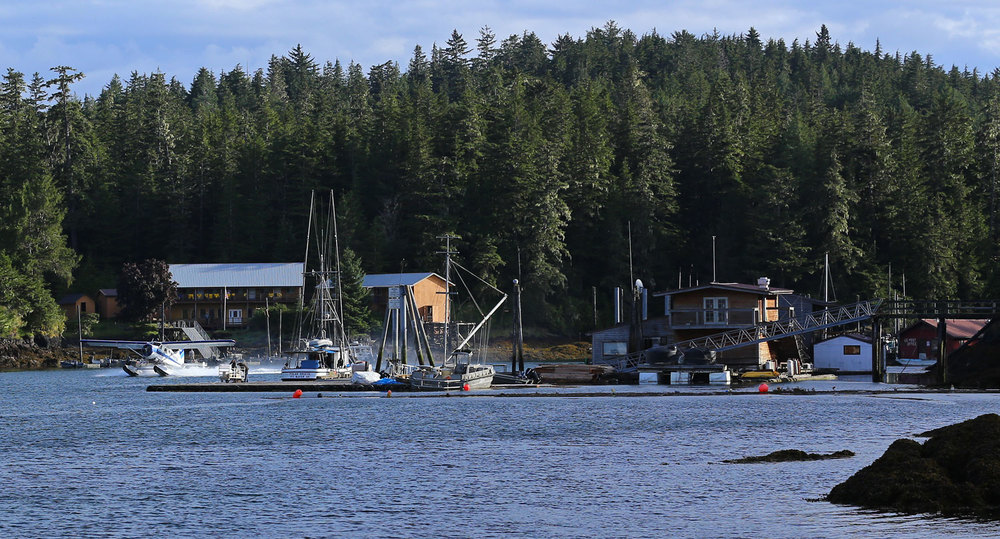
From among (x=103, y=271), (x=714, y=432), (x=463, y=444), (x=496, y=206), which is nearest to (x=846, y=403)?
(x=714, y=432)

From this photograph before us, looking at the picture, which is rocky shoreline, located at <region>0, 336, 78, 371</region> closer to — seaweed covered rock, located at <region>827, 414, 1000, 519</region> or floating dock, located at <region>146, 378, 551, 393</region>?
floating dock, located at <region>146, 378, 551, 393</region>

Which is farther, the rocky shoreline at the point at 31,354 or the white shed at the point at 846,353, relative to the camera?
the rocky shoreline at the point at 31,354

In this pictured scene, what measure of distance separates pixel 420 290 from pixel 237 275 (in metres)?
24.1

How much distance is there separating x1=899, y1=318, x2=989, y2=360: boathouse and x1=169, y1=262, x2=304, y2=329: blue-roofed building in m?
67.2

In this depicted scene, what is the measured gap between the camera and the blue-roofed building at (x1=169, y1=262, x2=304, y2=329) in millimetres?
135500

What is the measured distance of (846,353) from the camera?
305 ft

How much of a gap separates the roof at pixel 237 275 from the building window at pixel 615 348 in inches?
2208

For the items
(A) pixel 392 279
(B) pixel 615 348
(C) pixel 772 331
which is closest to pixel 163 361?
(A) pixel 392 279

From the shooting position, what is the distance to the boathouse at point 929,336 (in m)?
94.9

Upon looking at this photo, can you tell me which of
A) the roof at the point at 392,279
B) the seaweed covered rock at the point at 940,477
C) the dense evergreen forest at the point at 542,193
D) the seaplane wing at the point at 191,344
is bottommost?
the seaweed covered rock at the point at 940,477

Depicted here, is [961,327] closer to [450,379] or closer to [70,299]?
[450,379]

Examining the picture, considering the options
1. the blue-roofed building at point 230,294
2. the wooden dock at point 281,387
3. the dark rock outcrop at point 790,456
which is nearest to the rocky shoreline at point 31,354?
the blue-roofed building at point 230,294

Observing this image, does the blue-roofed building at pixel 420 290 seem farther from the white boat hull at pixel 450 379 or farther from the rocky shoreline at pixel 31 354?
the white boat hull at pixel 450 379

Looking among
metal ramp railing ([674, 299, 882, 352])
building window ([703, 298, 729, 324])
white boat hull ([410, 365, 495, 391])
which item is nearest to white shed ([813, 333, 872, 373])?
metal ramp railing ([674, 299, 882, 352])
